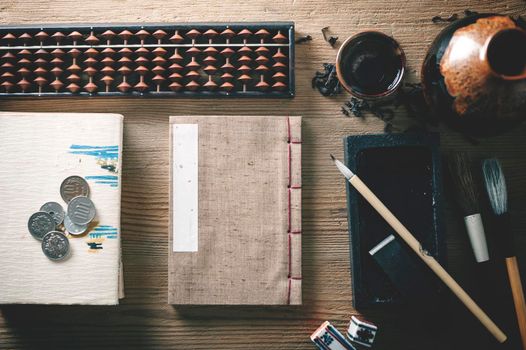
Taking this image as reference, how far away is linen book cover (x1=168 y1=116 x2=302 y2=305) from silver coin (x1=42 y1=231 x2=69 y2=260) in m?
0.23

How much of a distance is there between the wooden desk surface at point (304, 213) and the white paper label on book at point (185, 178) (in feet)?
0.15

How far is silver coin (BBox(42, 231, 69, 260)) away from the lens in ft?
3.00

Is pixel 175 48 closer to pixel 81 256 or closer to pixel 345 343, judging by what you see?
pixel 81 256

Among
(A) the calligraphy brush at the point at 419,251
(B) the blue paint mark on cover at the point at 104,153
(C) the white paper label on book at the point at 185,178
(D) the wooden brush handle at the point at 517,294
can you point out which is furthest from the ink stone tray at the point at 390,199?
(B) the blue paint mark on cover at the point at 104,153

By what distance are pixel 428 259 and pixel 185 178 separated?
1.78ft

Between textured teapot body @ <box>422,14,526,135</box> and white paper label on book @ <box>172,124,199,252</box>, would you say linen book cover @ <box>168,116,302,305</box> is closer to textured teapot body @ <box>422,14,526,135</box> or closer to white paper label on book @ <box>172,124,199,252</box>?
white paper label on book @ <box>172,124,199,252</box>

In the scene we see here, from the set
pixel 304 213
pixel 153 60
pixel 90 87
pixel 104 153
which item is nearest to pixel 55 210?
pixel 104 153

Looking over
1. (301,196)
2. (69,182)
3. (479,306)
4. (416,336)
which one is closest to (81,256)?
(69,182)

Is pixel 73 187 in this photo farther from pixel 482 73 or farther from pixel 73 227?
pixel 482 73

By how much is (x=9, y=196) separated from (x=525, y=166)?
1.15 metres

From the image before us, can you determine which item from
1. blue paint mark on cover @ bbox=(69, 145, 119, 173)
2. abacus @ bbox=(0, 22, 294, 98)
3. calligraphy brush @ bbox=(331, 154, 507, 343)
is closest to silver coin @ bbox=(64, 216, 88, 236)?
blue paint mark on cover @ bbox=(69, 145, 119, 173)

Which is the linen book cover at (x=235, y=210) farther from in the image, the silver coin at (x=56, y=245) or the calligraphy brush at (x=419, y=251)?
the silver coin at (x=56, y=245)

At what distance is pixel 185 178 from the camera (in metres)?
0.94

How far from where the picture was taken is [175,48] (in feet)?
3.12
